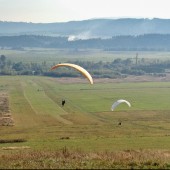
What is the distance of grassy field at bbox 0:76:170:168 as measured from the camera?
2247 centimetres

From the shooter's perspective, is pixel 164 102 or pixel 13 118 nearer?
pixel 13 118

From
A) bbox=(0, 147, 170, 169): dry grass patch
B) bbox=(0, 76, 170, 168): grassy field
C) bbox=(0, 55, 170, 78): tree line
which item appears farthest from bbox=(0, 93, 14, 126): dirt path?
bbox=(0, 55, 170, 78): tree line

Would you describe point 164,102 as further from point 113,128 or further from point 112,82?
point 112,82

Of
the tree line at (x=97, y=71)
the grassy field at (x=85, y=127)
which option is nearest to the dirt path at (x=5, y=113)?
the grassy field at (x=85, y=127)

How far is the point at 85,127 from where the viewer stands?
166 ft

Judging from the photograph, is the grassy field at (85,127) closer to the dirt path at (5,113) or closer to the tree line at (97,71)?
the dirt path at (5,113)

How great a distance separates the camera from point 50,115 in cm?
6369

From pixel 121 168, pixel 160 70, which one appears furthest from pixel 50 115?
pixel 160 70

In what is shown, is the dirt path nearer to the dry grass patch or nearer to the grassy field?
the grassy field

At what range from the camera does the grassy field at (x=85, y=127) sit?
885 inches

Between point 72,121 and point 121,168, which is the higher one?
point 121,168

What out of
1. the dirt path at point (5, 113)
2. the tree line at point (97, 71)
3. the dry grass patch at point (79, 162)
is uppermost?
the dry grass patch at point (79, 162)

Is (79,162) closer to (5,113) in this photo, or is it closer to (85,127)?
(85,127)

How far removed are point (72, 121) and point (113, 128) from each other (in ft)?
28.6
